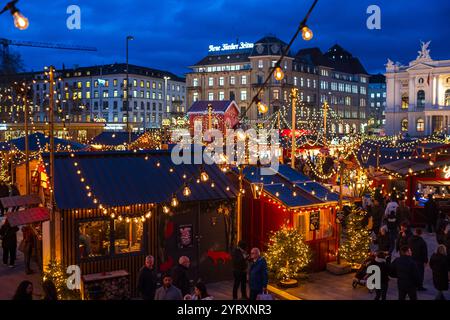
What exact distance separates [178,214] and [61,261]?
10.2ft

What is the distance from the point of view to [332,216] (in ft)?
48.0

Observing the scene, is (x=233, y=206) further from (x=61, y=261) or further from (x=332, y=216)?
(x=61, y=261)

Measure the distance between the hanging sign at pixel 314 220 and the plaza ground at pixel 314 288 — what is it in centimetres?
130

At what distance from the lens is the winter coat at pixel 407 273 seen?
1039 centimetres

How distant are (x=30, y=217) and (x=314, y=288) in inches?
291

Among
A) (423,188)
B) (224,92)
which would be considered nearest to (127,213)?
(423,188)

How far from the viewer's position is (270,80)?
250ft

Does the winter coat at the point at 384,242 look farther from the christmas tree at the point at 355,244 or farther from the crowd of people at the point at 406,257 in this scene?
the christmas tree at the point at 355,244

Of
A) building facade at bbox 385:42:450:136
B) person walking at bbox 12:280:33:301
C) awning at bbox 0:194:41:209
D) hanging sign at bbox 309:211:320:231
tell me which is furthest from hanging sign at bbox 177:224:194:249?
building facade at bbox 385:42:450:136

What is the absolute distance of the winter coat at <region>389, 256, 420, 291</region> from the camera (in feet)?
34.1

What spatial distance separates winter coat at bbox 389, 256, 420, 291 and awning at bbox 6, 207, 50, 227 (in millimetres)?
8115

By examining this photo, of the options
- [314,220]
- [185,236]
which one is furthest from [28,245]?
Result: [314,220]

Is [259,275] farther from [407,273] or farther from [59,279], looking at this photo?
[59,279]

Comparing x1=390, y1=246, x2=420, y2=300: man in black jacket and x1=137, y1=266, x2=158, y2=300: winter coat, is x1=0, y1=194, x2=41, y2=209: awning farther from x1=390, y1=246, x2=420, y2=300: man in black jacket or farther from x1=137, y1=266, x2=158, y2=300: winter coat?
x1=390, y1=246, x2=420, y2=300: man in black jacket
